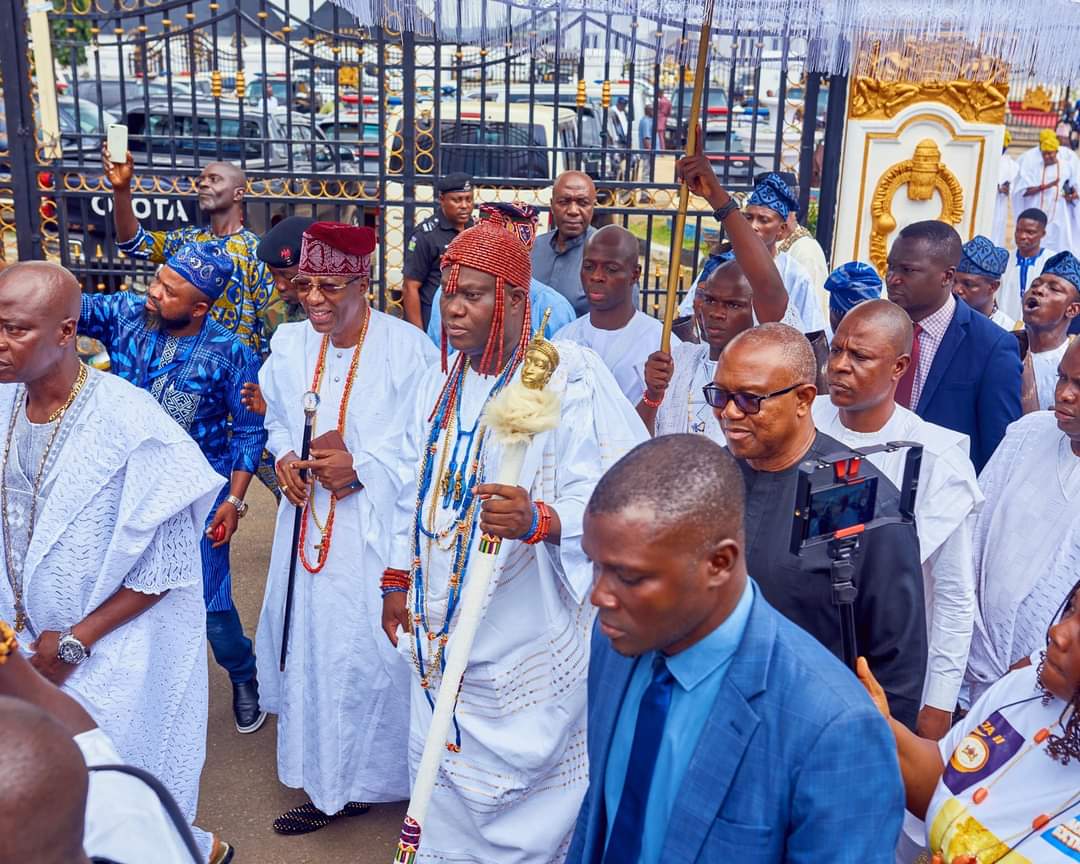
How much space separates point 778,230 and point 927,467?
9.76 ft

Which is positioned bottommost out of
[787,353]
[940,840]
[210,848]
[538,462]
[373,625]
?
[210,848]

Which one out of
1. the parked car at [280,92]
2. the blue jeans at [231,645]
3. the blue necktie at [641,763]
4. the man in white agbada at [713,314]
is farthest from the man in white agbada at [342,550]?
the parked car at [280,92]

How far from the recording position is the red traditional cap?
436cm

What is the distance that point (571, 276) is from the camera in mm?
6410

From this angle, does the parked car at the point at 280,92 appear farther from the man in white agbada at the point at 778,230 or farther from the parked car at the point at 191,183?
the man in white agbada at the point at 778,230

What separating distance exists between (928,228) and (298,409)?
2685 mm

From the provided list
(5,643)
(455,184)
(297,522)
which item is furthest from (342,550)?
(455,184)

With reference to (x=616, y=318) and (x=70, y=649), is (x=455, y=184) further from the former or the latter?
(x=70, y=649)

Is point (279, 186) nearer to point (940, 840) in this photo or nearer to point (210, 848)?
point (210, 848)

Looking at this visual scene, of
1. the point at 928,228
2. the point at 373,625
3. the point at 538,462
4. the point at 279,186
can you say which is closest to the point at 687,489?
the point at 538,462

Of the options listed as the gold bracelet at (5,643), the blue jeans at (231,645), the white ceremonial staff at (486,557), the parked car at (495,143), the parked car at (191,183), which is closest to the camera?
the gold bracelet at (5,643)

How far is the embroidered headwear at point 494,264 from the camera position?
3.66 meters

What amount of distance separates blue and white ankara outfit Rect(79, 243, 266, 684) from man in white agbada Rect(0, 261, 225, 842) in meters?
1.03

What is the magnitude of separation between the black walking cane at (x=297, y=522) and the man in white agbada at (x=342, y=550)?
37mm
